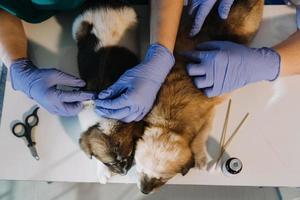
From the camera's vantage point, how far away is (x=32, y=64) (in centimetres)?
128

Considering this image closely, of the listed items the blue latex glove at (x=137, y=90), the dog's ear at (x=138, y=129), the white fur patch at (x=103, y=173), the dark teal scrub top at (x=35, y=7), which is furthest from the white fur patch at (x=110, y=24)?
the white fur patch at (x=103, y=173)

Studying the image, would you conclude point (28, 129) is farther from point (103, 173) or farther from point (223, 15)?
point (223, 15)

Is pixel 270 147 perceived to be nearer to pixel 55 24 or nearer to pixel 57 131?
pixel 57 131

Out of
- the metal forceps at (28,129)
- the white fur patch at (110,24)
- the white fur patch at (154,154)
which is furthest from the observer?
the white fur patch at (110,24)

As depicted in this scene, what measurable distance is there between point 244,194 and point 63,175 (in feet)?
3.32

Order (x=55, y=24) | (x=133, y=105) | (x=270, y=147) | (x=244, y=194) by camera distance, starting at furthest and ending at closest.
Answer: (x=244, y=194) → (x=55, y=24) → (x=270, y=147) → (x=133, y=105)

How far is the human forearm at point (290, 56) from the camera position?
123cm

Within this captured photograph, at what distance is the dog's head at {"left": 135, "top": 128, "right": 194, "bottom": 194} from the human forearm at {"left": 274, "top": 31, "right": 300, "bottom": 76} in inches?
17.0

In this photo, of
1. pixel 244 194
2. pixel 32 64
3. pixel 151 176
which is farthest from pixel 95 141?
pixel 244 194

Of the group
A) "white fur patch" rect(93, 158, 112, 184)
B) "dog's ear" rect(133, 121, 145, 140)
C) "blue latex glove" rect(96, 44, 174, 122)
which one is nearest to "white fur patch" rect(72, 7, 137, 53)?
"blue latex glove" rect(96, 44, 174, 122)

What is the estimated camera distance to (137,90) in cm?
115

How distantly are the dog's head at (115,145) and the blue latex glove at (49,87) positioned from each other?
0.11 metres

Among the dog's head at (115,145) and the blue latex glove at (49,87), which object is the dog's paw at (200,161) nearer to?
the dog's head at (115,145)

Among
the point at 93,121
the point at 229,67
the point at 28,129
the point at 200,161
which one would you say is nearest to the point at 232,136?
the point at 200,161
